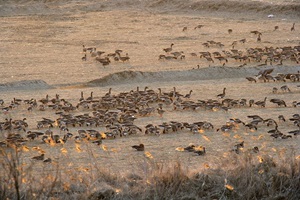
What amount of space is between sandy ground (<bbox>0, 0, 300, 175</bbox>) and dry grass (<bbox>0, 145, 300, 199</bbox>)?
2.25 ft

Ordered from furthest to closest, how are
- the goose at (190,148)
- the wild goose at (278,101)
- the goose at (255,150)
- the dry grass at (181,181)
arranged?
the wild goose at (278,101) → the goose at (190,148) → the goose at (255,150) → the dry grass at (181,181)

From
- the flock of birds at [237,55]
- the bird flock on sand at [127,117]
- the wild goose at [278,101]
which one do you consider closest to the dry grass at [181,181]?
the bird flock on sand at [127,117]

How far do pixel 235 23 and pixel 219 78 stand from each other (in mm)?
12677

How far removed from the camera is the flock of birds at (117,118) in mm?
16188

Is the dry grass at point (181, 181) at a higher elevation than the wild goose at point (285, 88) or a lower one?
lower

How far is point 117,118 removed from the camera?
17.8m

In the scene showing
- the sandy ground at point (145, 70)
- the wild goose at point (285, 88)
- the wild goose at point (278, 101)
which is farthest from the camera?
the wild goose at point (285, 88)

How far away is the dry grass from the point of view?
1152cm

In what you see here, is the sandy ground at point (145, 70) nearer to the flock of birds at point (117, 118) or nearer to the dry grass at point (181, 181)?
the flock of birds at point (117, 118)

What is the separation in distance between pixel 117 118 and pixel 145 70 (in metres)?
7.47

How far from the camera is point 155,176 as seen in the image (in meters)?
11.8

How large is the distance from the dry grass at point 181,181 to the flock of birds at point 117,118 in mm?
2092

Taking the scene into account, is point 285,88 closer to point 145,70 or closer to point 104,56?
point 145,70

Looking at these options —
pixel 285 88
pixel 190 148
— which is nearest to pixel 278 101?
pixel 285 88
